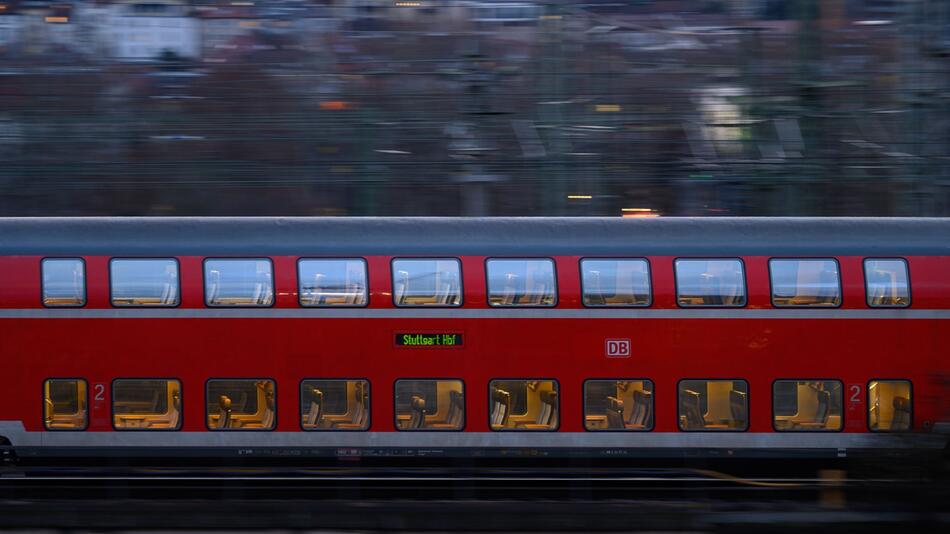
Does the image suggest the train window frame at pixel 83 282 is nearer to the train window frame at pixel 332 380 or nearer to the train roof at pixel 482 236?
the train roof at pixel 482 236

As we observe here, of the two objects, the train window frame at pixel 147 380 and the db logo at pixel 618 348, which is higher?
the db logo at pixel 618 348

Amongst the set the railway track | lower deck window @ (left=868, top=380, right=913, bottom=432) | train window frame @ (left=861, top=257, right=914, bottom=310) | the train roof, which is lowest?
the railway track

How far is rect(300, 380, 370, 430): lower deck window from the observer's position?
11555mm

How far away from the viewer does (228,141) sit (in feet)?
51.0

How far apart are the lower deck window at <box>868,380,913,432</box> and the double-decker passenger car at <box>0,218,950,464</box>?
22 millimetres

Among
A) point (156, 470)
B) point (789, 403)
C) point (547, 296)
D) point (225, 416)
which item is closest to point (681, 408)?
point (789, 403)

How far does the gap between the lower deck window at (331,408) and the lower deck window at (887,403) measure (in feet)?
18.7

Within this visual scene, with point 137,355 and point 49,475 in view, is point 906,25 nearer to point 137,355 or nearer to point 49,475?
point 137,355

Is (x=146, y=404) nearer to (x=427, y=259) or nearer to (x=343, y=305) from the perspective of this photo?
(x=343, y=305)

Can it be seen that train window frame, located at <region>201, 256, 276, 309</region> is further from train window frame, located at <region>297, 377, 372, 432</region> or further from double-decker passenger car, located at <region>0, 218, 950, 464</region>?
train window frame, located at <region>297, 377, 372, 432</region>

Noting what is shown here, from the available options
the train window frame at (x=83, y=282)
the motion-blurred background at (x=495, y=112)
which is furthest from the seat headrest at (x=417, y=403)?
the motion-blurred background at (x=495, y=112)

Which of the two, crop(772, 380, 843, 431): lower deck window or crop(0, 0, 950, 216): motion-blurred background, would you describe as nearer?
crop(772, 380, 843, 431): lower deck window

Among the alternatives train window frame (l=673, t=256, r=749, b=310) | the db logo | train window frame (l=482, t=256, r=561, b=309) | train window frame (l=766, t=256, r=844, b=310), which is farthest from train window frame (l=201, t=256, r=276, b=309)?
train window frame (l=766, t=256, r=844, b=310)

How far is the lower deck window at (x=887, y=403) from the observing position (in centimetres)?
1139
